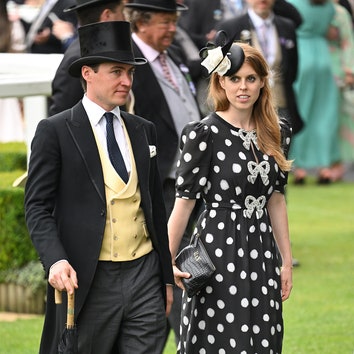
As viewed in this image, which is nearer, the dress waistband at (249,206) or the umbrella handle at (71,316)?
the umbrella handle at (71,316)

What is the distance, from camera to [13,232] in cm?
998

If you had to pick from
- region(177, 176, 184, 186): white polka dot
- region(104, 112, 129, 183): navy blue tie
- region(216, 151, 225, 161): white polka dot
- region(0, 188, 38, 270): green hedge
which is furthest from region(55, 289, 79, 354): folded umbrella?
Answer: region(0, 188, 38, 270): green hedge

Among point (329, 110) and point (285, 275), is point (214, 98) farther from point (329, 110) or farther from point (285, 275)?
point (329, 110)

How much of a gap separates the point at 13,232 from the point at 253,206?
358cm

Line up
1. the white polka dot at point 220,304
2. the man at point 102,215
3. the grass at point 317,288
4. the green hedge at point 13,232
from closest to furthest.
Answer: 1. the man at point 102,215
2. the white polka dot at point 220,304
3. the grass at point 317,288
4. the green hedge at point 13,232

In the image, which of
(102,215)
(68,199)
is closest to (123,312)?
(102,215)

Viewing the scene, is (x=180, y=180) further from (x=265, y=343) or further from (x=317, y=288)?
(x=317, y=288)

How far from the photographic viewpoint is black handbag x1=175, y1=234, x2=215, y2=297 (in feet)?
21.7

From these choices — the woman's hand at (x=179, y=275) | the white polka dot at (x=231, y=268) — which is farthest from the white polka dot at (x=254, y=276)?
the woman's hand at (x=179, y=275)

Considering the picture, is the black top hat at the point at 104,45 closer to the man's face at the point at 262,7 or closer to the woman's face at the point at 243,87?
the woman's face at the point at 243,87

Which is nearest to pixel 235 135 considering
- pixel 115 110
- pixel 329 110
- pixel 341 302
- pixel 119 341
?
pixel 115 110

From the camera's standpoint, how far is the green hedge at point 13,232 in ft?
32.7

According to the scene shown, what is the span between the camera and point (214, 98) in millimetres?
6934

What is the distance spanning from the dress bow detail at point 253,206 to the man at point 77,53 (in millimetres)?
1748
